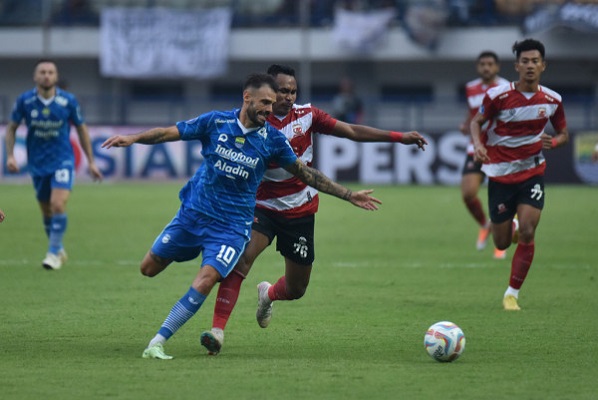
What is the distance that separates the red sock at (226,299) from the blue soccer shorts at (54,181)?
621 centimetres

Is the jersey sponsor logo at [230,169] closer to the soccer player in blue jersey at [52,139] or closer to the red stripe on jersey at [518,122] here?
the red stripe on jersey at [518,122]

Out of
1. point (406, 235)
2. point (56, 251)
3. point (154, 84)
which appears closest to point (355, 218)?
point (406, 235)

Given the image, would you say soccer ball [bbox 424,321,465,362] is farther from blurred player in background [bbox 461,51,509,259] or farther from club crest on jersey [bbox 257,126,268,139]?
blurred player in background [bbox 461,51,509,259]

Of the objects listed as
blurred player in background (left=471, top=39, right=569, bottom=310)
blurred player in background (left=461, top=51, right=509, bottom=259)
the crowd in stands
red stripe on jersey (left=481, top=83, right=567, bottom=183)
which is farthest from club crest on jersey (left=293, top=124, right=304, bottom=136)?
the crowd in stands

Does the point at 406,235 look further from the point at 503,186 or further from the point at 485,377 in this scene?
the point at 485,377

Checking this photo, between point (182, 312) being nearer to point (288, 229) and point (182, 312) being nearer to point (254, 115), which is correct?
point (254, 115)

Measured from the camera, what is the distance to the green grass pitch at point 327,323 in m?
7.67

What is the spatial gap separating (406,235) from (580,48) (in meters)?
20.3

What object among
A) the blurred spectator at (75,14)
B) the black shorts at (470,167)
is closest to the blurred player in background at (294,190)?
the black shorts at (470,167)

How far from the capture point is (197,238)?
8.81m

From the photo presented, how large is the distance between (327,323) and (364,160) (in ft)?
67.0

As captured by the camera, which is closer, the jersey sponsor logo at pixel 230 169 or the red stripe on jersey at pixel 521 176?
the jersey sponsor logo at pixel 230 169

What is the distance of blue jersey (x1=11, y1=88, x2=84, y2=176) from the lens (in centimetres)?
1491

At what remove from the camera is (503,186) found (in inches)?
473
